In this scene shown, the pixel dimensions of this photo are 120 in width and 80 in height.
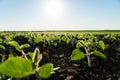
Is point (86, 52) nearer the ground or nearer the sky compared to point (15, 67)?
nearer the ground

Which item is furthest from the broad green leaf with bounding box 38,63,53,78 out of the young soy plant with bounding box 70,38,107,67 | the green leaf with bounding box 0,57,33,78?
the young soy plant with bounding box 70,38,107,67

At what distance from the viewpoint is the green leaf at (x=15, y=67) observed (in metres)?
0.96

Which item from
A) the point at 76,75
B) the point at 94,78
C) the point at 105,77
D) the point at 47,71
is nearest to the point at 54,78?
the point at 76,75

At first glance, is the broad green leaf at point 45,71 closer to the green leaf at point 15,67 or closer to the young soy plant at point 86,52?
the green leaf at point 15,67

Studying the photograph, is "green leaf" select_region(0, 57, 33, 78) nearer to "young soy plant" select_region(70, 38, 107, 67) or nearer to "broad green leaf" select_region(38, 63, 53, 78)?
"broad green leaf" select_region(38, 63, 53, 78)

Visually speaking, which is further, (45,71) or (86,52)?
(86,52)

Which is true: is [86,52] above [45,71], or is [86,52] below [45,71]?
below

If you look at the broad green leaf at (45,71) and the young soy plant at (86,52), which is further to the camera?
the young soy plant at (86,52)

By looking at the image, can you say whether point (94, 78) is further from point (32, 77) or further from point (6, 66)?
point (6, 66)

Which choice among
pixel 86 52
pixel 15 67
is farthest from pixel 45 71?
pixel 86 52

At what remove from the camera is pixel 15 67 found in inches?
38.5

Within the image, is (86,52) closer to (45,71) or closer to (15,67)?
(45,71)

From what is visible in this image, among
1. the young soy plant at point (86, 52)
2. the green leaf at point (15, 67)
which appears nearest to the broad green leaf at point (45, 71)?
the green leaf at point (15, 67)

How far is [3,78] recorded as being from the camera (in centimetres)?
221
